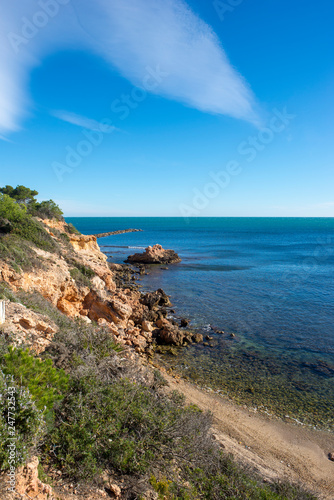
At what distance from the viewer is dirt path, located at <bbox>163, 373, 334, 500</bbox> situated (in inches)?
336

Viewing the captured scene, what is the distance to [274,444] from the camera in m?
10.1

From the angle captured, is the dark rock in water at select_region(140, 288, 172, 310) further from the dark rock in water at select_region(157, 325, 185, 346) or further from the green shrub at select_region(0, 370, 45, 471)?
the green shrub at select_region(0, 370, 45, 471)

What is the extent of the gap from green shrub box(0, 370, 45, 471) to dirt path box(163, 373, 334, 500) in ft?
20.0

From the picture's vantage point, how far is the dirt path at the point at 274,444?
336 inches

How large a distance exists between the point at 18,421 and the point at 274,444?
30.2 feet

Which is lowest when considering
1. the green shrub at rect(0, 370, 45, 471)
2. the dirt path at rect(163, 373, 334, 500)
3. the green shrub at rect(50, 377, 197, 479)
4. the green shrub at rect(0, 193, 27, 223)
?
the dirt path at rect(163, 373, 334, 500)

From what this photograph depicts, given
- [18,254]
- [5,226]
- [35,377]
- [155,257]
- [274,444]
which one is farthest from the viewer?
[155,257]

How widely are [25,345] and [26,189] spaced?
→ 29.6 m

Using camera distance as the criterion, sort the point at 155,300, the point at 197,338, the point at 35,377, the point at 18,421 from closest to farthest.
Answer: the point at 18,421 < the point at 35,377 < the point at 197,338 < the point at 155,300

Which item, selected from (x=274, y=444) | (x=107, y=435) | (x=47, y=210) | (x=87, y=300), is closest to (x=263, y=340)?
(x=274, y=444)

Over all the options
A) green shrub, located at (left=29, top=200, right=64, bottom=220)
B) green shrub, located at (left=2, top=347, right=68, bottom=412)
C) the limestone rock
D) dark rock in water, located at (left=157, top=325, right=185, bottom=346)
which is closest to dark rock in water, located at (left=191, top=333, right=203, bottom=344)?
dark rock in water, located at (left=157, top=325, right=185, bottom=346)

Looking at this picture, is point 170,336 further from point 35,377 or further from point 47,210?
point 47,210

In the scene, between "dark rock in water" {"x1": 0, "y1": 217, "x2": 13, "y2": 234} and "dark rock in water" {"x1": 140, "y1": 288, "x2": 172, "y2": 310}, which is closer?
"dark rock in water" {"x1": 0, "y1": 217, "x2": 13, "y2": 234}

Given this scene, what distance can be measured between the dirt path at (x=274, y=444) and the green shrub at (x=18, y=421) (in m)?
6.11
